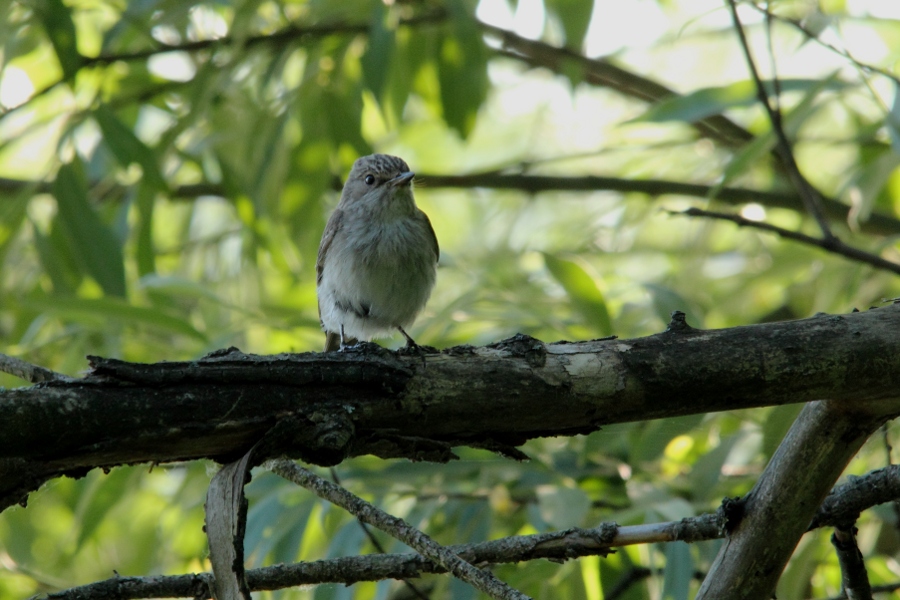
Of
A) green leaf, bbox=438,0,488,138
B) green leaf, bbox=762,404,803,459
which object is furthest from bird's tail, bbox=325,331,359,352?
green leaf, bbox=762,404,803,459

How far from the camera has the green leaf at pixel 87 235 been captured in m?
4.29

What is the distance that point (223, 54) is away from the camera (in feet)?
17.5

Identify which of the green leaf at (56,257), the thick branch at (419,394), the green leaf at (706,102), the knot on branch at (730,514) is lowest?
the knot on branch at (730,514)

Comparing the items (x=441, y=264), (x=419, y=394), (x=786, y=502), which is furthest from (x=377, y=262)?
(x=786, y=502)

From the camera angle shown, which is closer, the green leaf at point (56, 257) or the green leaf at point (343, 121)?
the green leaf at point (56, 257)

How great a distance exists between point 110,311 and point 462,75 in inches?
83.5

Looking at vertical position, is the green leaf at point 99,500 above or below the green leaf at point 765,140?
below

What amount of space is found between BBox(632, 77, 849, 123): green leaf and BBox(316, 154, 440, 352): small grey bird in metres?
1.38

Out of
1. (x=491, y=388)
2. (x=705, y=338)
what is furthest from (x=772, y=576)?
(x=491, y=388)

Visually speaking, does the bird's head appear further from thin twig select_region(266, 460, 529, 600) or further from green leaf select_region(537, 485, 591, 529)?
thin twig select_region(266, 460, 529, 600)

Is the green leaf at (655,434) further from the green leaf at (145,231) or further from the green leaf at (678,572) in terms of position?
the green leaf at (145,231)

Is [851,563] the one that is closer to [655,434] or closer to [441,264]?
[655,434]

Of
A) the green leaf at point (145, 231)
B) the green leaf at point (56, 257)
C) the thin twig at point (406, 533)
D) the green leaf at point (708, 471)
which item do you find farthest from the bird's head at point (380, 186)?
the thin twig at point (406, 533)

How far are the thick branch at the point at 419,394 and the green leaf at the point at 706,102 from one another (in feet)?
5.97
